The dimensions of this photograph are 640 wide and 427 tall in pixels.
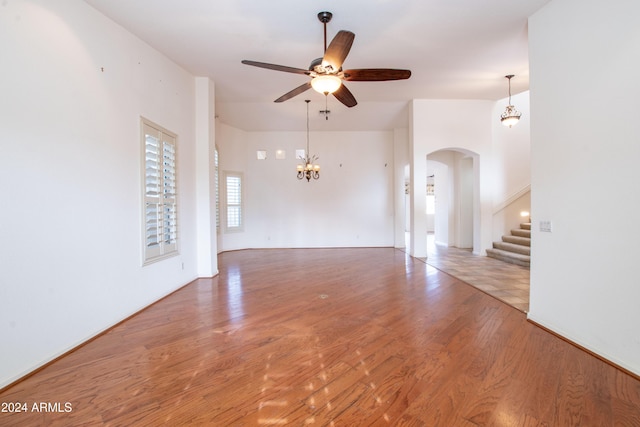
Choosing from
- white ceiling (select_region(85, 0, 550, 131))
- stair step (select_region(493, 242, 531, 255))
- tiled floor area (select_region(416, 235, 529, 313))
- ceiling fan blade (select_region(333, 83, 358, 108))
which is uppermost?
white ceiling (select_region(85, 0, 550, 131))

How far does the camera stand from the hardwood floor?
1.69 m

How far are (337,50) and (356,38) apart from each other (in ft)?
4.10

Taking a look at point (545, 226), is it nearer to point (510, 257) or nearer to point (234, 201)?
point (510, 257)

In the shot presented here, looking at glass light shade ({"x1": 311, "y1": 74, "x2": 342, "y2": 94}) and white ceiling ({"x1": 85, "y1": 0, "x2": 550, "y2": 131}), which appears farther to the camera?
white ceiling ({"x1": 85, "y1": 0, "x2": 550, "y2": 131})

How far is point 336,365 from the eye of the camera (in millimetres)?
2223

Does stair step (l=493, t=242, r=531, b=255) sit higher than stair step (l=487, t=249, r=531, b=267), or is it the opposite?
stair step (l=493, t=242, r=531, b=255)

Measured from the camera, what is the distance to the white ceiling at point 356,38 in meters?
3.06

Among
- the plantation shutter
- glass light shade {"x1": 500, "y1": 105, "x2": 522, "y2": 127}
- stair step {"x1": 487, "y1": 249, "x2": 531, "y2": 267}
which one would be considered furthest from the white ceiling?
stair step {"x1": 487, "y1": 249, "x2": 531, "y2": 267}

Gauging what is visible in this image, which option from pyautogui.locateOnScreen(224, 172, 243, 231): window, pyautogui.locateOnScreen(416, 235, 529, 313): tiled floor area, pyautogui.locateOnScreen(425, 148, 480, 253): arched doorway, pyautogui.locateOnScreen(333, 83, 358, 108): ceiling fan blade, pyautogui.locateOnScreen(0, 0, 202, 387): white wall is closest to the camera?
pyautogui.locateOnScreen(0, 0, 202, 387): white wall

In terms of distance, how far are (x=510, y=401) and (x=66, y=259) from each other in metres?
3.76

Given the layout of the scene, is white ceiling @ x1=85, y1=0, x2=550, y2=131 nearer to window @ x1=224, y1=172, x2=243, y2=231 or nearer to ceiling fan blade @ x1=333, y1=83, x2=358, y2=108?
ceiling fan blade @ x1=333, y1=83, x2=358, y2=108

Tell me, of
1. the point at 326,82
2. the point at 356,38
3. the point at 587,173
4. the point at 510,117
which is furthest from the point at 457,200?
the point at 326,82

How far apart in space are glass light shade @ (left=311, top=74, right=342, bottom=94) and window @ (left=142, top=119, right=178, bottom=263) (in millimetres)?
2361

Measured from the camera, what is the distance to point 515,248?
6.02 metres
